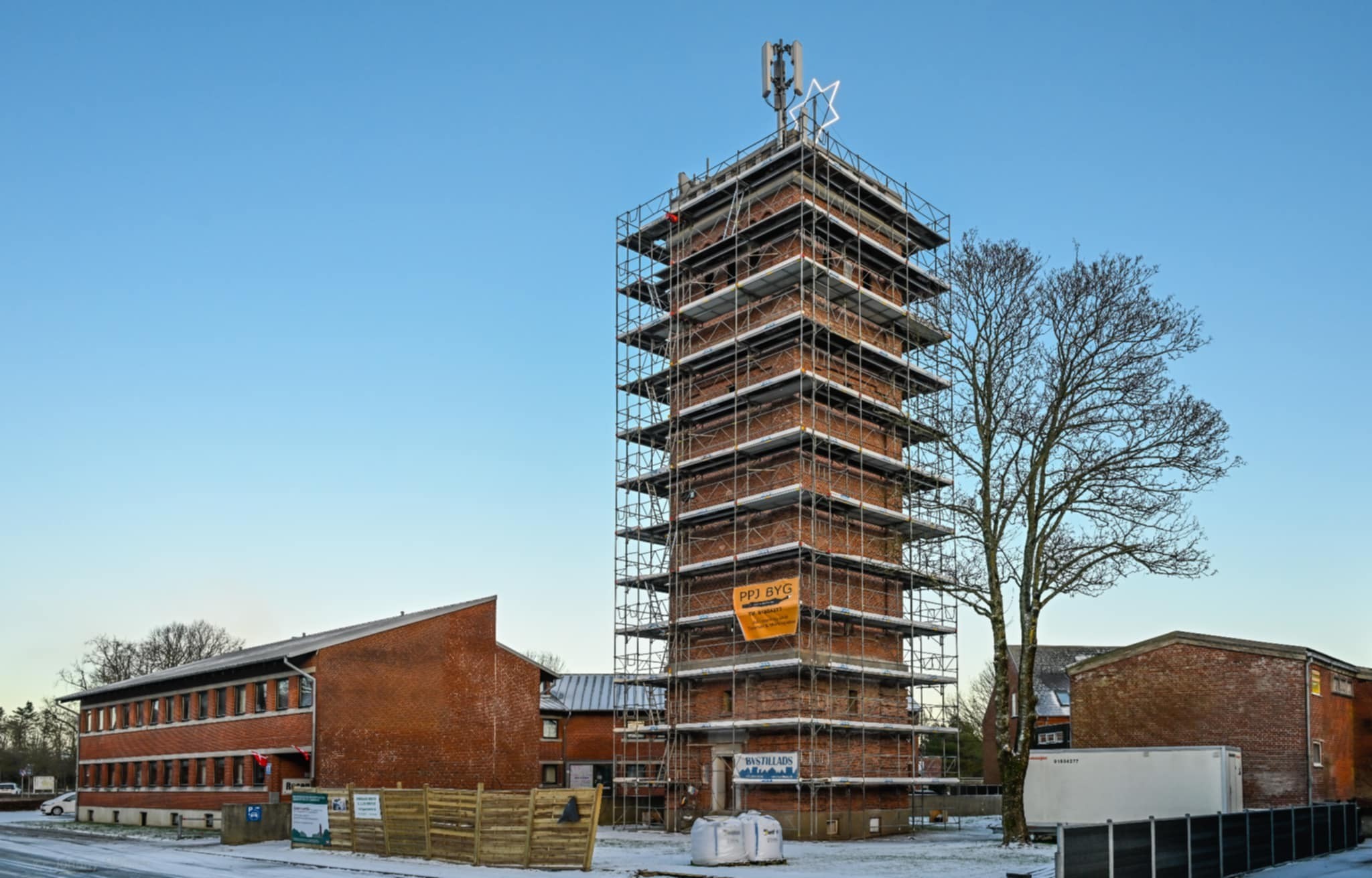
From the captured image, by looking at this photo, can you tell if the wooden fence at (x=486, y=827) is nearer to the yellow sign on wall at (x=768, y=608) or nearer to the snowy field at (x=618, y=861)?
the snowy field at (x=618, y=861)

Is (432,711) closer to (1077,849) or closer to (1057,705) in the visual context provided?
(1077,849)

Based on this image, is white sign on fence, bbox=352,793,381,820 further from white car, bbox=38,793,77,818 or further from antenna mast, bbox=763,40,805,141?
white car, bbox=38,793,77,818

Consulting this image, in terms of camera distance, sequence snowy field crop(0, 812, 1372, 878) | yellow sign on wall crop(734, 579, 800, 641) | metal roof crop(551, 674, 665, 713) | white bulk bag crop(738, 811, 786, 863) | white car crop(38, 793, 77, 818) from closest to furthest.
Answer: snowy field crop(0, 812, 1372, 878) < white bulk bag crop(738, 811, 786, 863) < yellow sign on wall crop(734, 579, 800, 641) < metal roof crop(551, 674, 665, 713) < white car crop(38, 793, 77, 818)

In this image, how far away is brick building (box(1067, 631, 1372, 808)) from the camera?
140 feet

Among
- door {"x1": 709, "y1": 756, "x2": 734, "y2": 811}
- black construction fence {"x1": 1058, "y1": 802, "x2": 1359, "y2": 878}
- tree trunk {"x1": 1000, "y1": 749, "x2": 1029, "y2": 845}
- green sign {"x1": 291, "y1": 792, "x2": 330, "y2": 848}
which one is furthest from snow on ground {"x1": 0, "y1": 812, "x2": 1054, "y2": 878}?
black construction fence {"x1": 1058, "y1": 802, "x2": 1359, "y2": 878}

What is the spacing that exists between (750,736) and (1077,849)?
24.8 m

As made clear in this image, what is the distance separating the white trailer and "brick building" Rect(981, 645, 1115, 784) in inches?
1412

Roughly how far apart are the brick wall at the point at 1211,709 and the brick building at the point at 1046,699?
27555mm

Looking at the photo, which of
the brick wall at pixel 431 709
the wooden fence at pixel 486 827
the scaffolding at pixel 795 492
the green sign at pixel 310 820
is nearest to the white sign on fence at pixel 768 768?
the scaffolding at pixel 795 492

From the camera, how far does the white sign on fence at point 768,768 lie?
41.1 meters

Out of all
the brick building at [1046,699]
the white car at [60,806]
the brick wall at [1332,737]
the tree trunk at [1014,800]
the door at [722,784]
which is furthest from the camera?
the brick building at [1046,699]

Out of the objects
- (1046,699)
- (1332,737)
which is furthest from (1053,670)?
(1332,737)

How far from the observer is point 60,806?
71.9m

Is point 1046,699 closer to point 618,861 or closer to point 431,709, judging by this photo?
point 431,709
